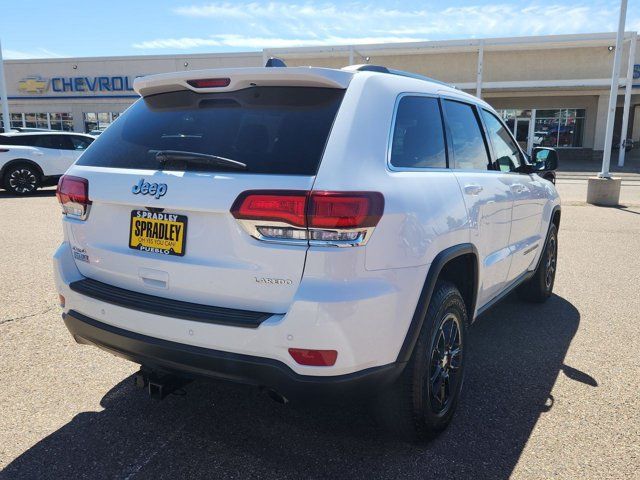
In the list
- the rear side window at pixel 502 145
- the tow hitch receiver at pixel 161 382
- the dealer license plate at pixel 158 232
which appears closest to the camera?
the dealer license plate at pixel 158 232

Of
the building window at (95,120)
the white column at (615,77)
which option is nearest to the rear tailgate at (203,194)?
the white column at (615,77)

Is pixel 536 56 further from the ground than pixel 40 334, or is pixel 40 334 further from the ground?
pixel 536 56

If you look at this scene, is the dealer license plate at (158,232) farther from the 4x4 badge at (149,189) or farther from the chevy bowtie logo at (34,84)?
the chevy bowtie logo at (34,84)

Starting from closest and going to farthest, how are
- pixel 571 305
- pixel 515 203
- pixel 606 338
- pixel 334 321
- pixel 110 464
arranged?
1. pixel 334 321
2. pixel 110 464
3. pixel 515 203
4. pixel 606 338
5. pixel 571 305

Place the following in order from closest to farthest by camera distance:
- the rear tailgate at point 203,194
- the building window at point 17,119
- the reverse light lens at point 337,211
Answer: the reverse light lens at point 337,211
the rear tailgate at point 203,194
the building window at point 17,119

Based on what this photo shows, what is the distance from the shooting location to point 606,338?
4426 millimetres

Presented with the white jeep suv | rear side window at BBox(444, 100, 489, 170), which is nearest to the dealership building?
rear side window at BBox(444, 100, 489, 170)

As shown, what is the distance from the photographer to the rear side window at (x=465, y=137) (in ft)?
11.1

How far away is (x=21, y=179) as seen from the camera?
13.2 m

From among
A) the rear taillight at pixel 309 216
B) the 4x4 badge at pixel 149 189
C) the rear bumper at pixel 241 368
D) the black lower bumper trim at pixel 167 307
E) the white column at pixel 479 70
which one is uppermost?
the white column at pixel 479 70

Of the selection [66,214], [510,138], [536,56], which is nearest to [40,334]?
[66,214]

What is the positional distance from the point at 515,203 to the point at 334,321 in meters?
2.36

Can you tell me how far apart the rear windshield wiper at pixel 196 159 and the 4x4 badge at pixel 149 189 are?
126 millimetres

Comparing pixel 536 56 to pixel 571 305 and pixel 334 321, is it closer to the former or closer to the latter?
pixel 571 305
